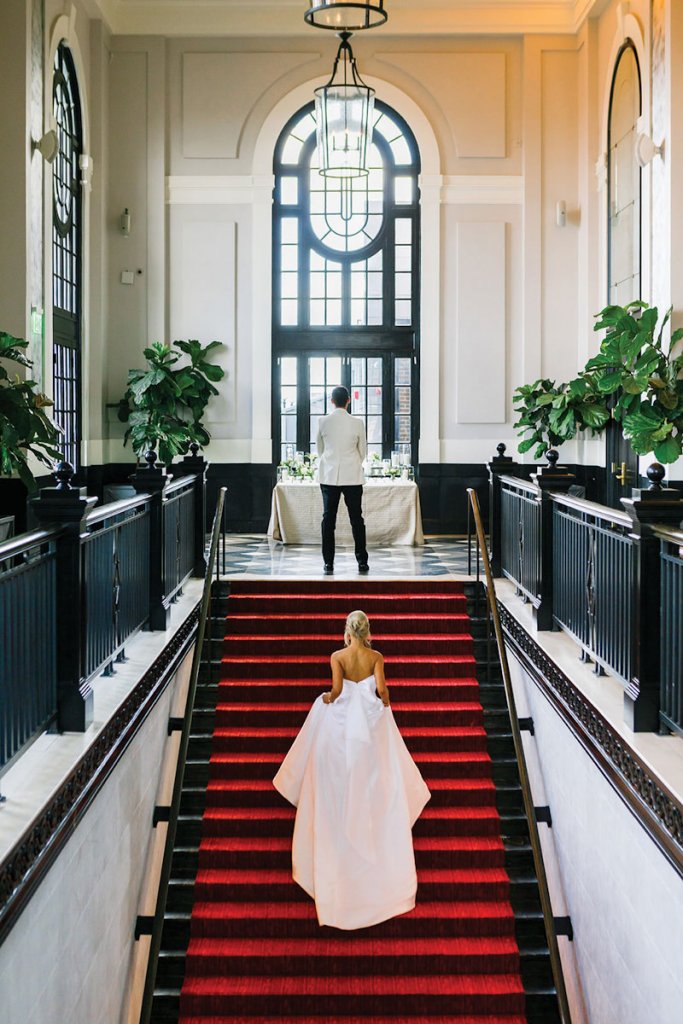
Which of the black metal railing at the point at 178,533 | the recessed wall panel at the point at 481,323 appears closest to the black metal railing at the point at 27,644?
the black metal railing at the point at 178,533

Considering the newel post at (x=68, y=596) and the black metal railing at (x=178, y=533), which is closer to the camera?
the newel post at (x=68, y=596)

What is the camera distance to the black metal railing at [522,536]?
7.79 m

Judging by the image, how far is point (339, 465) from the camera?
995cm

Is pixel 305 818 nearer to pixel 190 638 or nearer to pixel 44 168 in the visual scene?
pixel 190 638

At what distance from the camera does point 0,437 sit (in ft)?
26.3

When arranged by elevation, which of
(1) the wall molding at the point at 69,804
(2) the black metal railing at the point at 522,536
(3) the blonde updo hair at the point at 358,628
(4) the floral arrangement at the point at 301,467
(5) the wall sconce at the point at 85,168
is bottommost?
(1) the wall molding at the point at 69,804

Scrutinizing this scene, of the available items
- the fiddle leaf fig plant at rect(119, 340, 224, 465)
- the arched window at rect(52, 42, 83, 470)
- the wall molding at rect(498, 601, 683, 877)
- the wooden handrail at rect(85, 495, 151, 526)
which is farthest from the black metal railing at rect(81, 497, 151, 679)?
the fiddle leaf fig plant at rect(119, 340, 224, 465)

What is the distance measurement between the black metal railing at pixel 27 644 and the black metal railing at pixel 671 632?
2649 millimetres

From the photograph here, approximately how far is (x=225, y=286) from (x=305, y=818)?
8.59 m

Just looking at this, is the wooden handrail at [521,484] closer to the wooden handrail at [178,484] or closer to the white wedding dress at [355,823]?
the white wedding dress at [355,823]

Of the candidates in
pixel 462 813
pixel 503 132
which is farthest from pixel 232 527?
pixel 462 813

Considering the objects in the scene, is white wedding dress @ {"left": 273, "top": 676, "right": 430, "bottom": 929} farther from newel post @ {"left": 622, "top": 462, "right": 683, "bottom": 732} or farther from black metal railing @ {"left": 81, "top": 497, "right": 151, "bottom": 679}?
newel post @ {"left": 622, "top": 462, "right": 683, "bottom": 732}

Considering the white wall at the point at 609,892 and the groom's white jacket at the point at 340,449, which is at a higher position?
the groom's white jacket at the point at 340,449

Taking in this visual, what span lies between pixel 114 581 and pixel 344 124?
486cm
